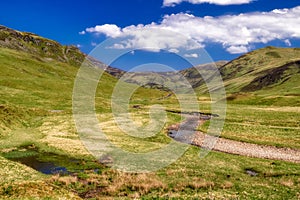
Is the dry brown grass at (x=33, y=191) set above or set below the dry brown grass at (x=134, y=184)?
above

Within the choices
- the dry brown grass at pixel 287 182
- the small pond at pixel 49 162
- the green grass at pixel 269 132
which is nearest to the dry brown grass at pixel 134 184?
the small pond at pixel 49 162

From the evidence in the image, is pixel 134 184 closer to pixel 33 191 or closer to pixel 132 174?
pixel 132 174

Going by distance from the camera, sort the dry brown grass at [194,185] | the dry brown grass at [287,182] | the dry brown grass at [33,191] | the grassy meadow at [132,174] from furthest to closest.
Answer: the dry brown grass at [287,182], the dry brown grass at [194,185], the grassy meadow at [132,174], the dry brown grass at [33,191]

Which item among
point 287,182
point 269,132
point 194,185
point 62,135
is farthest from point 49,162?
point 269,132

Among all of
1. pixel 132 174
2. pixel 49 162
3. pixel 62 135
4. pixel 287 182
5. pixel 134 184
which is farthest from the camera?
pixel 62 135

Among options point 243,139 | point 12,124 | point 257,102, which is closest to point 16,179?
point 12,124

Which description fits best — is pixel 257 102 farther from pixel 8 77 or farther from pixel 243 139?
pixel 8 77

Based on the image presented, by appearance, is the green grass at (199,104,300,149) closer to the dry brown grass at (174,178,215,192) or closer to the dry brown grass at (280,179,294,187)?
the dry brown grass at (280,179,294,187)

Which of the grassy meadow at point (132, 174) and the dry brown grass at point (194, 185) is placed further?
the dry brown grass at point (194, 185)

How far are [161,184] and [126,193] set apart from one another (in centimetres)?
409

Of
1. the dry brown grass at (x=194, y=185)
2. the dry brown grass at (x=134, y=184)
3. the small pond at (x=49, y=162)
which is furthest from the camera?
the small pond at (x=49, y=162)

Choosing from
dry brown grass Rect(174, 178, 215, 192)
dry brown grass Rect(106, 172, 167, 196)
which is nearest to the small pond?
dry brown grass Rect(106, 172, 167, 196)

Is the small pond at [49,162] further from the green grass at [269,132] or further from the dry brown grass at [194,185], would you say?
the green grass at [269,132]

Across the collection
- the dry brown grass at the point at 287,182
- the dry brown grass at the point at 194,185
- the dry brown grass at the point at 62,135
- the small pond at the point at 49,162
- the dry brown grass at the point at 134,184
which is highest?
the dry brown grass at the point at 62,135
